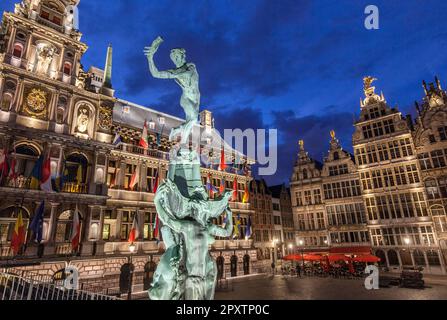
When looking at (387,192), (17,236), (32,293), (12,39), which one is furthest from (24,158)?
(387,192)

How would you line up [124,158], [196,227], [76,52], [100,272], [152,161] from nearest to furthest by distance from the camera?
[196,227]
[100,272]
[76,52]
[124,158]
[152,161]

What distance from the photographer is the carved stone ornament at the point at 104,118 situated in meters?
23.4

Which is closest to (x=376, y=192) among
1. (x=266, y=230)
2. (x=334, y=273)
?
(x=334, y=273)

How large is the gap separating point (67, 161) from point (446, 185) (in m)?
37.1

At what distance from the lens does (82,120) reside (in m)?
22.5

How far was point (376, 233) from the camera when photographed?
3175 centimetres

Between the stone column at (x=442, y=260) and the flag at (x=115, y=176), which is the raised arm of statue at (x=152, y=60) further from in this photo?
the stone column at (x=442, y=260)

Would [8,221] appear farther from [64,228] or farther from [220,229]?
[220,229]

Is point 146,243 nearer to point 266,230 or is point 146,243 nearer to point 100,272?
point 100,272

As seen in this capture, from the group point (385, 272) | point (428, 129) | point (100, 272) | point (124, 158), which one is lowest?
point (385, 272)

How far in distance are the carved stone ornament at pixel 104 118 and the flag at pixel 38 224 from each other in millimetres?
8451

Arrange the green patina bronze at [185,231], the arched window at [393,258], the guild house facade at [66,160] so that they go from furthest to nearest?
the arched window at [393,258], the guild house facade at [66,160], the green patina bronze at [185,231]

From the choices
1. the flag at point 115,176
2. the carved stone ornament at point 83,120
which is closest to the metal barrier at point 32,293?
the flag at point 115,176

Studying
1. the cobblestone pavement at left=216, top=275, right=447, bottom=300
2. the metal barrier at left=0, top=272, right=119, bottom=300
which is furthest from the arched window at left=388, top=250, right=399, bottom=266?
the metal barrier at left=0, top=272, right=119, bottom=300
